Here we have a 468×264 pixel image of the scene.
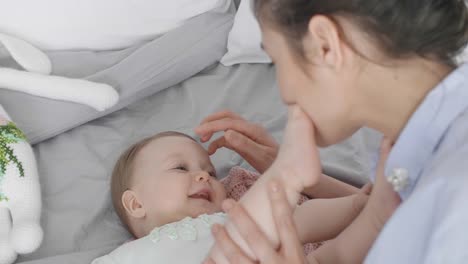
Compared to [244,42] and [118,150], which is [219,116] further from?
[244,42]

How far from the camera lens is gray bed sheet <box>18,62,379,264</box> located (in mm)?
1282

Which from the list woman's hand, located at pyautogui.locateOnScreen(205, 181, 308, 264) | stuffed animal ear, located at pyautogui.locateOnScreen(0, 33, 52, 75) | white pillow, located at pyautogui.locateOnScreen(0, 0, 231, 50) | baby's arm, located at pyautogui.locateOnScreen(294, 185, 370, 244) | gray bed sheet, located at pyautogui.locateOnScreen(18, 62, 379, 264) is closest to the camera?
woman's hand, located at pyautogui.locateOnScreen(205, 181, 308, 264)

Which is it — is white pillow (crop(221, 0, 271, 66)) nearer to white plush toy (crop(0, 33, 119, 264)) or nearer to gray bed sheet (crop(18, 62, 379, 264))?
gray bed sheet (crop(18, 62, 379, 264))

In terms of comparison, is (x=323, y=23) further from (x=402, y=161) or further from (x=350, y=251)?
(x=350, y=251)

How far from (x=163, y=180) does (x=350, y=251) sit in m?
0.40

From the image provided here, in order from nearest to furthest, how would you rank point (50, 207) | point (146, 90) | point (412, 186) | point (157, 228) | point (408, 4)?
point (408, 4) < point (412, 186) < point (157, 228) < point (50, 207) < point (146, 90)

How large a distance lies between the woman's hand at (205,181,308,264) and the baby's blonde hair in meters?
0.39

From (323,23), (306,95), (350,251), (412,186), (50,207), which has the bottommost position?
(50,207)

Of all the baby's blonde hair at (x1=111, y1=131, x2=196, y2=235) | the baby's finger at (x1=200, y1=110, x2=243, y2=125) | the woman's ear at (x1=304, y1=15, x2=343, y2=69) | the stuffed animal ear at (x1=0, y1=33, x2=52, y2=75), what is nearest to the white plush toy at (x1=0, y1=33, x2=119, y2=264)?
the stuffed animal ear at (x1=0, y1=33, x2=52, y2=75)

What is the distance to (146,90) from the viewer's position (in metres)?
1.59

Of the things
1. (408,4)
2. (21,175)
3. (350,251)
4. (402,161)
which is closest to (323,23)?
(408,4)

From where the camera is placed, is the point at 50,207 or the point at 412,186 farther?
the point at 50,207

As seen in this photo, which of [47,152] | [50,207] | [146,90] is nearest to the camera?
[50,207]

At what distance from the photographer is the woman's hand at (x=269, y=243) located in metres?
0.94
